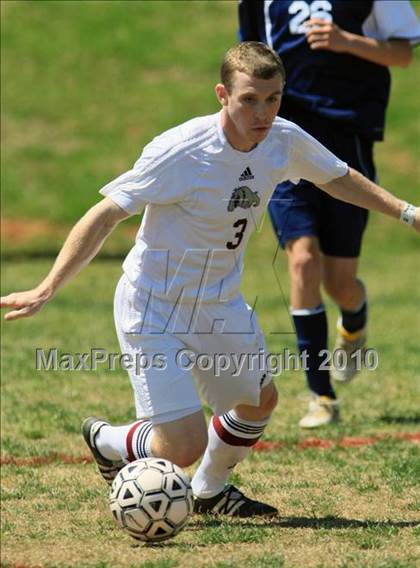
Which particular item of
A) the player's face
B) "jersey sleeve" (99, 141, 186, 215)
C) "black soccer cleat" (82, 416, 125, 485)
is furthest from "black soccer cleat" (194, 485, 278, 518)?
the player's face

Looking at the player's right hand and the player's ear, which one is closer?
the player's right hand

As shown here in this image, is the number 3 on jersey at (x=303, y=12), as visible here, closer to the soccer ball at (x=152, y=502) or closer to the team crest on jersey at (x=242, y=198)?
the team crest on jersey at (x=242, y=198)

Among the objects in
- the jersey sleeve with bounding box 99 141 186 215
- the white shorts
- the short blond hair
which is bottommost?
the white shorts

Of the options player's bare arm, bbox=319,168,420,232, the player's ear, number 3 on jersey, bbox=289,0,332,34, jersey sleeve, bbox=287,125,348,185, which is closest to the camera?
the player's ear

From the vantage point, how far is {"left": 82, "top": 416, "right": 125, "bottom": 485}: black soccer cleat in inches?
213

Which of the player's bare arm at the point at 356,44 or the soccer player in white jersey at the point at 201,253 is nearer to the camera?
the soccer player in white jersey at the point at 201,253

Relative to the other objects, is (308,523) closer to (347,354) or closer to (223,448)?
(223,448)

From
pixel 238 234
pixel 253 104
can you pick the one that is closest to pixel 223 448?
pixel 238 234

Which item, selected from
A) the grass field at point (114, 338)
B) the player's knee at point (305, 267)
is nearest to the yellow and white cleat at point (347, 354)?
the grass field at point (114, 338)

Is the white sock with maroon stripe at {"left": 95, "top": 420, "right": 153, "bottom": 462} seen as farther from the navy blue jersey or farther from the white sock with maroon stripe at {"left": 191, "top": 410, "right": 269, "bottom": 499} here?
the navy blue jersey

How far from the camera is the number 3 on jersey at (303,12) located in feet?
23.8

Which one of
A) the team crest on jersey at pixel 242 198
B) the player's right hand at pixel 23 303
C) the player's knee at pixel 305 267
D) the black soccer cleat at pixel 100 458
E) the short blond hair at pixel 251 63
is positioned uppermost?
the short blond hair at pixel 251 63

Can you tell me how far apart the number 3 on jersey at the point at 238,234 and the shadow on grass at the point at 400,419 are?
106 inches

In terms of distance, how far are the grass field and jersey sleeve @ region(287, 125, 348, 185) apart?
4.62 feet
